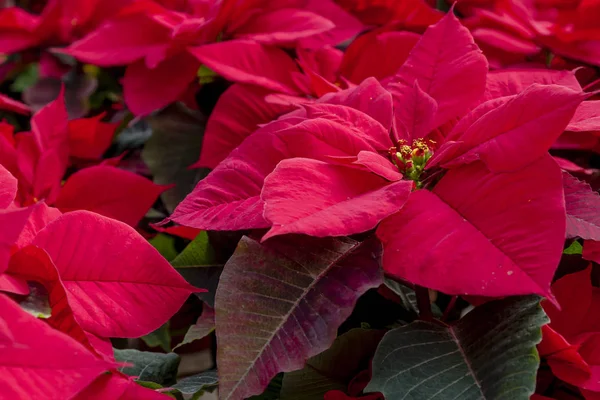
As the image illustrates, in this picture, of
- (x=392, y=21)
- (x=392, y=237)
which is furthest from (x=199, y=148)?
(x=392, y=237)

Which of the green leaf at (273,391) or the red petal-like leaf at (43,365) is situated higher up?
the red petal-like leaf at (43,365)

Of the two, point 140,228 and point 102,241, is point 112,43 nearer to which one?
point 140,228

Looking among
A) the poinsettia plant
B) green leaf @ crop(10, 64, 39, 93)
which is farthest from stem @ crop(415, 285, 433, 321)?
green leaf @ crop(10, 64, 39, 93)

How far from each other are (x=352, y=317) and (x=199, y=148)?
26 cm

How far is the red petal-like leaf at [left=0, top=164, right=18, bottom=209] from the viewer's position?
0.37 metres

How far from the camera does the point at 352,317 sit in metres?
0.46

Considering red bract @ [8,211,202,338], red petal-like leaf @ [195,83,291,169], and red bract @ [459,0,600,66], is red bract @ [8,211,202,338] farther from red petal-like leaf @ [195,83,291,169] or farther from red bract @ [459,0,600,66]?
red bract @ [459,0,600,66]

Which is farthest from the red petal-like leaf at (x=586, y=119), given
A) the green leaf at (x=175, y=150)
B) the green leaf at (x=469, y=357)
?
the green leaf at (x=175, y=150)

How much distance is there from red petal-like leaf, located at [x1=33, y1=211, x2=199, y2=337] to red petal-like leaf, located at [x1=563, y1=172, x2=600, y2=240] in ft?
0.69

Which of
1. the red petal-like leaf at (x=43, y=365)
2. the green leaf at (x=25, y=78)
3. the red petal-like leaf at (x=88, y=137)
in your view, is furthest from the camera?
the green leaf at (x=25, y=78)

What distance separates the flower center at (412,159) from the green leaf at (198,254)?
0.14 meters

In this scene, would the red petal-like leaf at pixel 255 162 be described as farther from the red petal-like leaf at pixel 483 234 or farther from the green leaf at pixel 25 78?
the green leaf at pixel 25 78

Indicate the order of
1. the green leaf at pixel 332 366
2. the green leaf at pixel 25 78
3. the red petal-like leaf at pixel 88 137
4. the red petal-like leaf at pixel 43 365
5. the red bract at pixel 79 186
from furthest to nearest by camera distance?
the green leaf at pixel 25 78, the red petal-like leaf at pixel 88 137, the red bract at pixel 79 186, the green leaf at pixel 332 366, the red petal-like leaf at pixel 43 365

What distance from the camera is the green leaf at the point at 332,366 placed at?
401 millimetres
